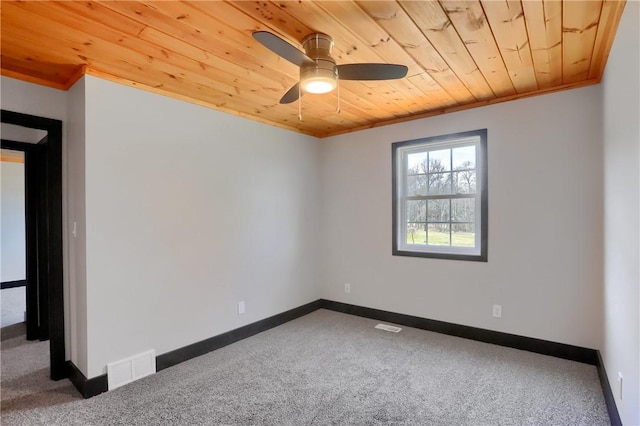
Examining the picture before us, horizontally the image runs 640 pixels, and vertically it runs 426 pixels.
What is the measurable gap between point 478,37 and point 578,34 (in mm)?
579

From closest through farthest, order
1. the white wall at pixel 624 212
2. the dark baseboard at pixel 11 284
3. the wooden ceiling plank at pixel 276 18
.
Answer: the white wall at pixel 624 212, the wooden ceiling plank at pixel 276 18, the dark baseboard at pixel 11 284

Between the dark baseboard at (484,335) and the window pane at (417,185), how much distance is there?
1.41 m

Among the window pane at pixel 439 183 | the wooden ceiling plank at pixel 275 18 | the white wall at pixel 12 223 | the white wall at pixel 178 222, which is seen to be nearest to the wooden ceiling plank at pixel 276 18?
the wooden ceiling plank at pixel 275 18

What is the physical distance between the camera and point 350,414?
80.6 inches

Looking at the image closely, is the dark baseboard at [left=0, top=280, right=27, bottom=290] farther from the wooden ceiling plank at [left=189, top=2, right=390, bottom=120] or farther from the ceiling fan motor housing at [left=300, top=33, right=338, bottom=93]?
the ceiling fan motor housing at [left=300, top=33, right=338, bottom=93]

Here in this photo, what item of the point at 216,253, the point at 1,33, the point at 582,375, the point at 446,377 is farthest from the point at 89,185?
the point at 582,375

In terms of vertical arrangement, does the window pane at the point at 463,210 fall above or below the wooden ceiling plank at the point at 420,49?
below

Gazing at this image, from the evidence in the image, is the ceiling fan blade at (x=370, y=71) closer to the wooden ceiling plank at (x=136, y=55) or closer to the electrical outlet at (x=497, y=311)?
the wooden ceiling plank at (x=136, y=55)

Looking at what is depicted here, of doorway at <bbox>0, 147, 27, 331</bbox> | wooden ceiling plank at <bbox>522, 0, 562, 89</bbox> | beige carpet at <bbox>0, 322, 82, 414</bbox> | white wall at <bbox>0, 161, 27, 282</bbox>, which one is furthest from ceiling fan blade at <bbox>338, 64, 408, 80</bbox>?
white wall at <bbox>0, 161, 27, 282</bbox>

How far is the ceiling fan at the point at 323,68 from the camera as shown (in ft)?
5.79

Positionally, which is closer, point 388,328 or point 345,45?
point 345,45

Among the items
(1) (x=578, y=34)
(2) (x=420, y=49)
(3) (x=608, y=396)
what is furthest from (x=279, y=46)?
(3) (x=608, y=396)

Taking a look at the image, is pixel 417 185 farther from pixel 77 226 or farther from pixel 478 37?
pixel 77 226

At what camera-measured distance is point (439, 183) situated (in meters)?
3.54
